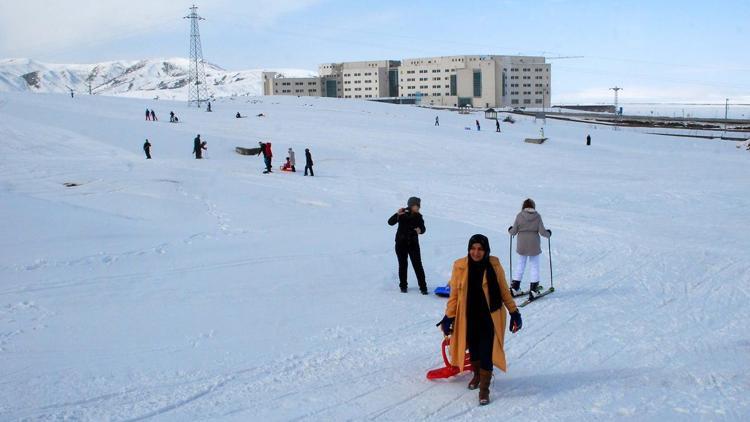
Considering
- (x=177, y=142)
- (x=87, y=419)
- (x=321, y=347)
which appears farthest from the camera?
(x=177, y=142)

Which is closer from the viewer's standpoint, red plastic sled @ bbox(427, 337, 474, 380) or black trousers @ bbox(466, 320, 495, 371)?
black trousers @ bbox(466, 320, 495, 371)

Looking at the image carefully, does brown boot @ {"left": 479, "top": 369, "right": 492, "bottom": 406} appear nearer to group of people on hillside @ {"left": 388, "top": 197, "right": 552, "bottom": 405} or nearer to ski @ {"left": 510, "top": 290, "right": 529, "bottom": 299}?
group of people on hillside @ {"left": 388, "top": 197, "right": 552, "bottom": 405}

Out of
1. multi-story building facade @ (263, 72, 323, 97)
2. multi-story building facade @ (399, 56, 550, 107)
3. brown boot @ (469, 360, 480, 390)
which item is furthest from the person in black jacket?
multi-story building facade @ (263, 72, 323, 97)

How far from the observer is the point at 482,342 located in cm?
528

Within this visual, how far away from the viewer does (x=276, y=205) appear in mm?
18125

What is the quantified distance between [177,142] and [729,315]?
98.5 feet

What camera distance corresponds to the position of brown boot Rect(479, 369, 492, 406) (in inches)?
207

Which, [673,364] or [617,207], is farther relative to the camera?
[617,207]

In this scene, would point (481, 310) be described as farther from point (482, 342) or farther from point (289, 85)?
point (289, 85)

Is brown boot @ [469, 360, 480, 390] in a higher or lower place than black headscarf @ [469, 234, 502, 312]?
lower

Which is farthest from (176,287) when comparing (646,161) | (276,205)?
(646,161)

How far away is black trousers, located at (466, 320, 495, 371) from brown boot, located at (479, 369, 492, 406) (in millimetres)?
41

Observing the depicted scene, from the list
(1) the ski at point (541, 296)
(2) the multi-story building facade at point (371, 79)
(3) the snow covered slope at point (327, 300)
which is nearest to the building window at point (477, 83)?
(2) the multi-story building facade at point (371, 79)

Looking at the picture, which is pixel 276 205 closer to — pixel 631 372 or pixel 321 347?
pixel 321 347
